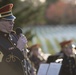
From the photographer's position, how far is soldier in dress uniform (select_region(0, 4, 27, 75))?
29.2 ft

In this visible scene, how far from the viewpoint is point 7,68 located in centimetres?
889

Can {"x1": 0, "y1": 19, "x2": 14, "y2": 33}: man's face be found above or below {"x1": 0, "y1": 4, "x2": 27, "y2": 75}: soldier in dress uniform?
above

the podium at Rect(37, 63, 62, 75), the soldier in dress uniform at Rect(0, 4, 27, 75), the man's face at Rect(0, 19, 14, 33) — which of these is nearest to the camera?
the soldier in dress uniform at Rect(0, 4, 27, 75)

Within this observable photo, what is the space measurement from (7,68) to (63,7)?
219ft

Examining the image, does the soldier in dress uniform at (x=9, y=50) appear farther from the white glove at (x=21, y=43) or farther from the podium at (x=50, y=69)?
the podium at (x=50, y=69)

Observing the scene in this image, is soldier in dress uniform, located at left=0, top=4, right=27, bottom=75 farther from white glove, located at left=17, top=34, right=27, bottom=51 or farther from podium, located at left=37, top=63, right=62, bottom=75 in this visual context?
podium, located at left=37, top=63, right=62, bottom=75

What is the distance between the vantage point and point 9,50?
891 centimetres

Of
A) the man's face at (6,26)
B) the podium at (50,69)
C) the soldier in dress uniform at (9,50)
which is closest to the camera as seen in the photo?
the soldier in dress uniform at (9,50)

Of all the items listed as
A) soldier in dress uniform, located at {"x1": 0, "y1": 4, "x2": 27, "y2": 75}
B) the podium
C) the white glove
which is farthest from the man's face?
the podium

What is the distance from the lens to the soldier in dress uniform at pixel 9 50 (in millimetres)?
8891

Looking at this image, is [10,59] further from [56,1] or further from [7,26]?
[56,1]

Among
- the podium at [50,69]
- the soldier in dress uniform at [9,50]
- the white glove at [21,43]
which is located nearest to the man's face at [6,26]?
the soldier in dress uniform at [9,50]

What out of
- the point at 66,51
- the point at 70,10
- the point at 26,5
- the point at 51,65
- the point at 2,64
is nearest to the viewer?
the point at 2,64

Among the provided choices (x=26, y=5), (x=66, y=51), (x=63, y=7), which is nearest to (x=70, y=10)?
(x=63, y=7)
